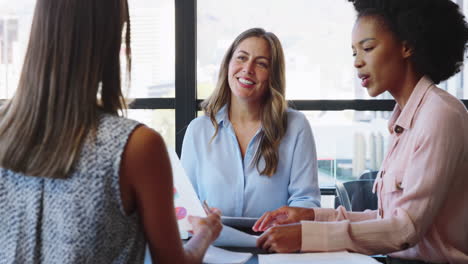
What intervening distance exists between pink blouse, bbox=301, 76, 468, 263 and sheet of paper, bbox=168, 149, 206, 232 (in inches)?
14.5

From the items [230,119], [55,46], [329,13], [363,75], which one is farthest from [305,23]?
[55,46]

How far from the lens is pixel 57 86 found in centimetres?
96

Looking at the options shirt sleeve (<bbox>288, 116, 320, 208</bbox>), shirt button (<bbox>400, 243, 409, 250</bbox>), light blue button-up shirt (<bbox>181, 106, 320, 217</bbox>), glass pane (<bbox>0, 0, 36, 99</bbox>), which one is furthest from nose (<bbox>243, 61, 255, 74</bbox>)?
glass pane (<bbox>0, 0, 36, 99</bbox>)

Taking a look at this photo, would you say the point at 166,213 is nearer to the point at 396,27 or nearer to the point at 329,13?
the point at 396,27

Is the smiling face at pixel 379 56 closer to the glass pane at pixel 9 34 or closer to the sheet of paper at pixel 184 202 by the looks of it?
the sheet of paper at pixel 184 202

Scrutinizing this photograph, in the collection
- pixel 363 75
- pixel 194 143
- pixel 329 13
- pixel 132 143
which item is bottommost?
pixel 194 143

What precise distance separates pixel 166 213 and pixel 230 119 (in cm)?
141

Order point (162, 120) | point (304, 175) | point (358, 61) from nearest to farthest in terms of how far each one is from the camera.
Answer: point (358, 61), point (304, 175), point (162, 120)

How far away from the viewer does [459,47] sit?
1.59 meters

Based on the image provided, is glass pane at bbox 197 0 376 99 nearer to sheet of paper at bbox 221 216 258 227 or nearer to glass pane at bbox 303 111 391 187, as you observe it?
glass pane at bbox 303 111 391 187

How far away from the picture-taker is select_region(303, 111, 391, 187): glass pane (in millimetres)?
3156

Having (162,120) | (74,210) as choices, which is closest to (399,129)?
(74,210)

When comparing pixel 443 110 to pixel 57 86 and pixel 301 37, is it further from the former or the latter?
pixel 301 37

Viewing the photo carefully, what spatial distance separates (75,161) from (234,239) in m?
0.62
